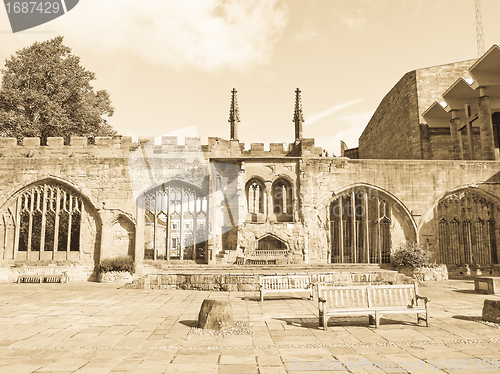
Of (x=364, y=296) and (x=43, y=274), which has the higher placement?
(x=364, y=296)

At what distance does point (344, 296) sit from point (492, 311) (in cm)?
240

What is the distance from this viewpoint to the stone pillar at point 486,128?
15.9 metres

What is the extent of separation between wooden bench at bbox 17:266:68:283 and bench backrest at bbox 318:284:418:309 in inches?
418

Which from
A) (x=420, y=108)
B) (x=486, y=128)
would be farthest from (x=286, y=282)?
(x=420, y=108)

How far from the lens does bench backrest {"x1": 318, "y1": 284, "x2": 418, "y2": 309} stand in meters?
5.82

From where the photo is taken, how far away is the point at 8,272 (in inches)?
551

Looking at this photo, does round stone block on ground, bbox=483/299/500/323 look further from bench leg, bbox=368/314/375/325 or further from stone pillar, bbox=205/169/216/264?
stone pillar, bbox=205/169/216/264

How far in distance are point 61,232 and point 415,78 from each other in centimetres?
1891

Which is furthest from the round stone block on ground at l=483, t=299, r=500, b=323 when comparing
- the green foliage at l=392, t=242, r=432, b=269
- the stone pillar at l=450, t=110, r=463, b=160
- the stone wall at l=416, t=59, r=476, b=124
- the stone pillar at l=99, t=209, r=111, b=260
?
the stone wall at l=416, t=59, r=476, b=124

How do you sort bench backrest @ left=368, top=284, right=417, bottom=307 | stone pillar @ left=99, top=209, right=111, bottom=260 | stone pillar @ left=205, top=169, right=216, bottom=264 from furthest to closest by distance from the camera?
stone pillar @ left=99, top=209, right=111, bottom=260 < stone pillar @ left=205, top=169, right=216, bottom=264 < bench backrest @ left=368, top=284, right=417, bottom=307

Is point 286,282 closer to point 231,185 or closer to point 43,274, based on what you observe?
point 231,185

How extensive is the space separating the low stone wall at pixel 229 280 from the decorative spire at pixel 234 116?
495 inches

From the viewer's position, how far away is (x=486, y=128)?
16.2 metres

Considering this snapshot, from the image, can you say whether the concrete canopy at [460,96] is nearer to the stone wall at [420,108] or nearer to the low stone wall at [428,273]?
the stone wall at [420,108]
